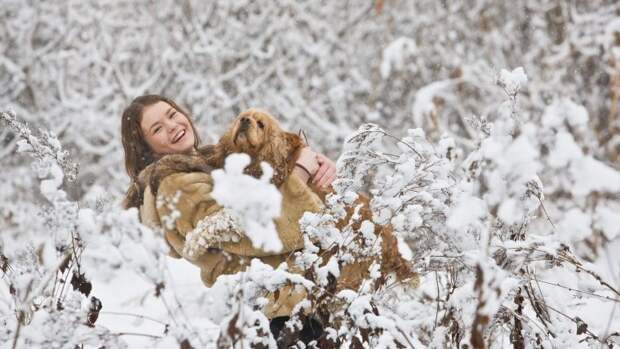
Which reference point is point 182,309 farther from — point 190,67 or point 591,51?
point 190,67

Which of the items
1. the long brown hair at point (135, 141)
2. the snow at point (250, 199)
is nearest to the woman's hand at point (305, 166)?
the long brown hair at point (135, 141)

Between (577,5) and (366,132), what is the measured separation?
8444mm

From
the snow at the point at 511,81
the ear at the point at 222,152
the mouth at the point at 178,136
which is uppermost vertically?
the mouth at the point at 178,136

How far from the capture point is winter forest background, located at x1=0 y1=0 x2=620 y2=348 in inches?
55.6

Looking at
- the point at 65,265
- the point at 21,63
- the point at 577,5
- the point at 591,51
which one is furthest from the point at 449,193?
the point at 21,63

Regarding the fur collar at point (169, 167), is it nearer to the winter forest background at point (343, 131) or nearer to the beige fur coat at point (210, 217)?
the beige fur coat at point (210, 217)

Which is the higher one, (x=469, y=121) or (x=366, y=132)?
(x=366, y=132)

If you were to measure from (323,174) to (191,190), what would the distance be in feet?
1.78

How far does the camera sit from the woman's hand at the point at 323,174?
2402 mm

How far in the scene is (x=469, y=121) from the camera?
1867 millimetres

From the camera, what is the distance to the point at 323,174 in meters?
2.42

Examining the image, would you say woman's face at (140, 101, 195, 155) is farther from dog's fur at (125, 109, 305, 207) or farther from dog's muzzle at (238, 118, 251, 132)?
dog's muzzle at (238, 118, 251, 132)

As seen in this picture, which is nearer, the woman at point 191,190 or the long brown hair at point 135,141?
the woman at point 191,190

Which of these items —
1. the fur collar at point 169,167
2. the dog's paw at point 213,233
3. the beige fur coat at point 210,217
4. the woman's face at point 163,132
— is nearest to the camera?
the dog's paw at point 213,233
